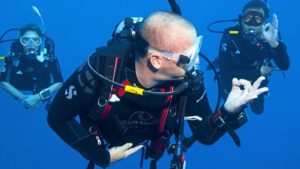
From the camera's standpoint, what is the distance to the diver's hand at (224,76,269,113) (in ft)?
9.14

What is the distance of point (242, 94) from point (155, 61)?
0.70 m

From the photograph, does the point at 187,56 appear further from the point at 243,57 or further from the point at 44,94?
the point at 44,94

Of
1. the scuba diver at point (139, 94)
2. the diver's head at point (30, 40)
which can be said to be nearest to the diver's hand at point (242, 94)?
the scuba diver at point (139, 94)

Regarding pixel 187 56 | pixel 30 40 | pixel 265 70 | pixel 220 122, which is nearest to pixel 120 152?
pixel 220 122

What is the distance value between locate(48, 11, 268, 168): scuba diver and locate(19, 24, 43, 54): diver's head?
468cm

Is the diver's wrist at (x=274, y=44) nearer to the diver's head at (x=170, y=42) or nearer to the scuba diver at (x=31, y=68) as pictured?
the diver's head at (x=170, y=42)

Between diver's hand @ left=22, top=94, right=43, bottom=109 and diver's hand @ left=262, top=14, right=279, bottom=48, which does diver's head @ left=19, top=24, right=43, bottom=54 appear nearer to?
diver's hand @ left=22, top=94, right=43, bottom=109

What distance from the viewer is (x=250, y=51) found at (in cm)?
686

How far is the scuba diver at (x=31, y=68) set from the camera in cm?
756

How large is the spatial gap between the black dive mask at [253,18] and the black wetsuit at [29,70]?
3.93 m

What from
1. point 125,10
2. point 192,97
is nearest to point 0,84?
point 192,97

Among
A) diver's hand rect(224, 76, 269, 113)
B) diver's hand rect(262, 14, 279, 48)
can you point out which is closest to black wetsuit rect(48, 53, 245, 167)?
diver's hand rect(224, 76, 269, 113)

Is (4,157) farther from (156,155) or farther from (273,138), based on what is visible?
(273,138)

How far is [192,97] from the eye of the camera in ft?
10.3
